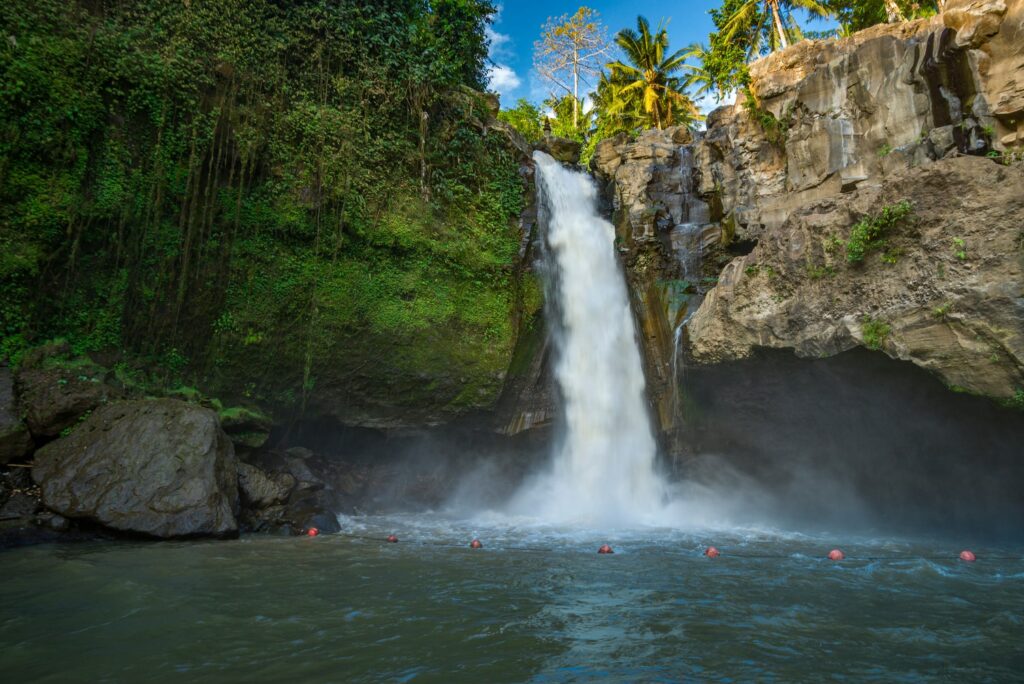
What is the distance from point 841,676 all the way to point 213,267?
12213mm

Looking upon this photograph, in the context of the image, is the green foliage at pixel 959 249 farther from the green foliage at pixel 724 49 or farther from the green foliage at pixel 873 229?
the green foliage at pixel 724 49

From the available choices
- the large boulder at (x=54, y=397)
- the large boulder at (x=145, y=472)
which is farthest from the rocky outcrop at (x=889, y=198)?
the large boulder at (x=54, y=397)

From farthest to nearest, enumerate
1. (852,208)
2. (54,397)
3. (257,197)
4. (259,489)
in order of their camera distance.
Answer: (257,197)
(259,489)
(852,208)
(54,397)

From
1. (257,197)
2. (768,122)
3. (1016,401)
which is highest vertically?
(768,122)

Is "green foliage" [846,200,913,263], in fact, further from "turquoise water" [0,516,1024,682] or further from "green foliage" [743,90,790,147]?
"green foliage" [743,90,790,147]

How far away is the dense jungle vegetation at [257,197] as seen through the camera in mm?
10406

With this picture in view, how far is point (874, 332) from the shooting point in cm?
934

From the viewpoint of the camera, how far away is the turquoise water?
401cm

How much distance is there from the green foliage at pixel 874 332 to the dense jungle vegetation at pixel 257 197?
7.31 meters

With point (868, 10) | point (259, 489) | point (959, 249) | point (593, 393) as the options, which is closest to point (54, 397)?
point (259, 489)

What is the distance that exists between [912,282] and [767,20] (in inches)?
925

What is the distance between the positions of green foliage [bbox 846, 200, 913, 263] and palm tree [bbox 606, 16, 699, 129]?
858 inches

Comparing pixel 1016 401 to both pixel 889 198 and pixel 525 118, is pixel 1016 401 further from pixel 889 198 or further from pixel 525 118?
pixel 525 118

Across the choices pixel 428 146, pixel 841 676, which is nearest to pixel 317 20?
pixel 428 146
